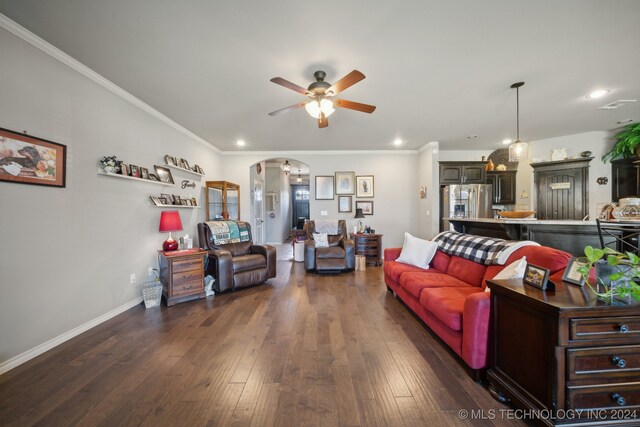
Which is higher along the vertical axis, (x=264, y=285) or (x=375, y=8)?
(x=375, y=8)

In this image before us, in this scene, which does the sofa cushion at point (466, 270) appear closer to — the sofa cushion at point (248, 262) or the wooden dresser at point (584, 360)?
the wooden dresser at point (584, 360)

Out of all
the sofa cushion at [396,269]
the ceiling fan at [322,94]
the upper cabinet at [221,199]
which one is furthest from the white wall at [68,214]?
the sofa cushion at [396,269]

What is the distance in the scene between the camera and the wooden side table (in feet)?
17.1

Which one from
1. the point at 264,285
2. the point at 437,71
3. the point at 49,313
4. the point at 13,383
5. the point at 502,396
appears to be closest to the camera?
the point at 502,396

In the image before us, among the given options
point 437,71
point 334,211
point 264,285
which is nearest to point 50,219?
point 264,285

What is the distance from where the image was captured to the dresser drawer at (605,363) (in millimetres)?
1167

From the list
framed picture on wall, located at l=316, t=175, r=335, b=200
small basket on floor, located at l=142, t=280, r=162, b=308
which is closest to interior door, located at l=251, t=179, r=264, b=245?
framed picture on wall, located at l=316, t=175, r=335, b=200

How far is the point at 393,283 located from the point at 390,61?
A: 8.60ft

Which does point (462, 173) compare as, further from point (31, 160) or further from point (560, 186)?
point (31, 160)

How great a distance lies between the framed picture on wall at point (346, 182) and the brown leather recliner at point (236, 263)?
2.51 m

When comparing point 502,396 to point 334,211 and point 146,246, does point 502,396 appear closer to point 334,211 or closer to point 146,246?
point 146,246

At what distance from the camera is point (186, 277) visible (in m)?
3.19

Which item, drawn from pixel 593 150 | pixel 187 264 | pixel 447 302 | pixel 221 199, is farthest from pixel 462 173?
pixel 187 264

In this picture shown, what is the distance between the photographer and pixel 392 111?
3514mm
